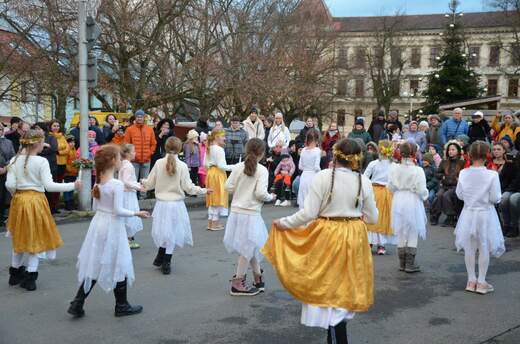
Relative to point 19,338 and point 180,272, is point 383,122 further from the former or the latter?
point 19,338

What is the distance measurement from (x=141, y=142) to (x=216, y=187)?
2.97 meters

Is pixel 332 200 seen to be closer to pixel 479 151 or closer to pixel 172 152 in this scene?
pixel 479 151

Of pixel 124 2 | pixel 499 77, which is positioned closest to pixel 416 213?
pixel 124 2

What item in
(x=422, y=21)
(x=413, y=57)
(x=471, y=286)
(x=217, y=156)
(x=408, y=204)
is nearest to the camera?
(x=471, y=286)

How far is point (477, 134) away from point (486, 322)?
11.5 meters

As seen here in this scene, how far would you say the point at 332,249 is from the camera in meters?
4.68

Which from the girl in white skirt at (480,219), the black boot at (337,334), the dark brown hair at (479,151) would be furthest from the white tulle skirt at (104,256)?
the dark brown hair at (479,151)

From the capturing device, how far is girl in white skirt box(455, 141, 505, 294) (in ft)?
22.7

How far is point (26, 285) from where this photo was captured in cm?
676

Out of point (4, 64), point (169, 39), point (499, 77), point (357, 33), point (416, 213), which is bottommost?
point (416, 213)

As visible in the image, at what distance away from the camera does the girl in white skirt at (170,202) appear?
761 centimetres

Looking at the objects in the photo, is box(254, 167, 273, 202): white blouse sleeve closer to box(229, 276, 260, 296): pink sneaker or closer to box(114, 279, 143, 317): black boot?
box(229, 276, 260, 296): pink sneaker

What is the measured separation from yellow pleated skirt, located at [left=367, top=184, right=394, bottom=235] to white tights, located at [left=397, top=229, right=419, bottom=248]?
3.06 feet

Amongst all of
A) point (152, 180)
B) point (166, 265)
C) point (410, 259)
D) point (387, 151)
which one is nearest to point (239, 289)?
point (166, 265)
